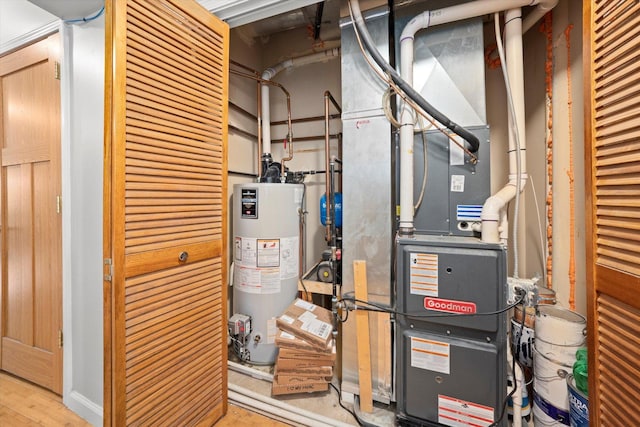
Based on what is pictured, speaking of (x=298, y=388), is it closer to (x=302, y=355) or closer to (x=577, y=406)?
(x=302, y=355)

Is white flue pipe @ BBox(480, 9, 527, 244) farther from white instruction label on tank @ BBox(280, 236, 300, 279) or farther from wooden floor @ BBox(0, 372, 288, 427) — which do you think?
wooden floor @ BBox(0, 372, 288, 427)

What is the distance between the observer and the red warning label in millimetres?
1153

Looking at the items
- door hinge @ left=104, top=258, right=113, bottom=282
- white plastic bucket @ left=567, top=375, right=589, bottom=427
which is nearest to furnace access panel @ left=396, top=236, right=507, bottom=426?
white plastic bucket @ left=567, top=375, right=589, bottom=427

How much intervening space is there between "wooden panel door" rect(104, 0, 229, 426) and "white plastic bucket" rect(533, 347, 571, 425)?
1.67 metres

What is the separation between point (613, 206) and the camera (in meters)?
0.77

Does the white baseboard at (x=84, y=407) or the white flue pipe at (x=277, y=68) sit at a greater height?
the white flue pipe at (x=277, y=68)

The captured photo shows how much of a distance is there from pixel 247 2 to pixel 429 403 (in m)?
2.26

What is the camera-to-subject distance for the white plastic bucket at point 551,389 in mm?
1146

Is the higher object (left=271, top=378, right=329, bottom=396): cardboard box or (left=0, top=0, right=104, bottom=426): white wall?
(left=0, top=0, right=104, bottom=426): white wall

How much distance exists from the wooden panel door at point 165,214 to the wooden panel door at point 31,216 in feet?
3.15

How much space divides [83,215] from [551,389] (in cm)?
258

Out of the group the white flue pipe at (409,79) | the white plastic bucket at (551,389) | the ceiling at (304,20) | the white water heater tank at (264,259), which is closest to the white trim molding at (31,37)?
the ceiling at (304,20)

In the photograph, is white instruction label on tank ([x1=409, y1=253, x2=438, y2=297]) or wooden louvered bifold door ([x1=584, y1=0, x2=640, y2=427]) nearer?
wooden louvered bifold door ([x1=584, y1=0, x2=640, y2=427])

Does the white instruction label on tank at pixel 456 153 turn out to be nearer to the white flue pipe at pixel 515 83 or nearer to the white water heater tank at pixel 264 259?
the white flue pipe at pixel 515 83
